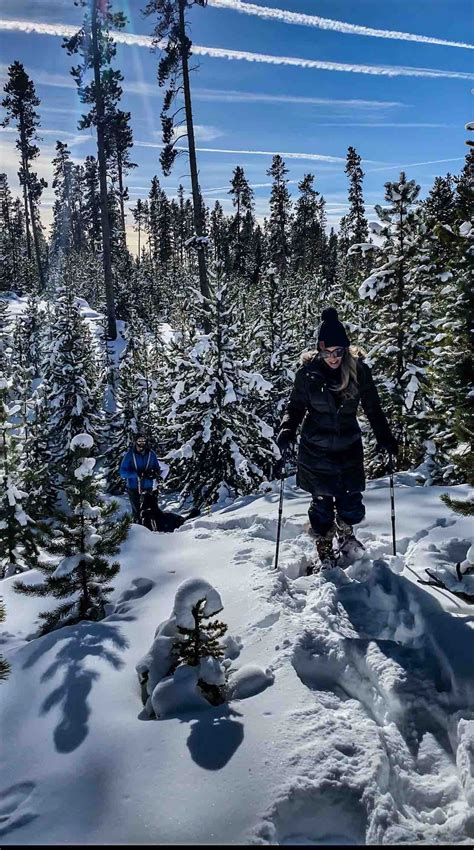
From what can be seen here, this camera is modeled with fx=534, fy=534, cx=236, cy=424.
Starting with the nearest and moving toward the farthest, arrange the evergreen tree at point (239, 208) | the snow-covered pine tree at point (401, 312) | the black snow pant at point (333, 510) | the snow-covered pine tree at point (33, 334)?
the black snow pant at point (333, 510) → the snow-covered pine tree at point (401, 312) → the snow-covered pine tree at point (33, 334) → the evergreen tree at point (239, 208)

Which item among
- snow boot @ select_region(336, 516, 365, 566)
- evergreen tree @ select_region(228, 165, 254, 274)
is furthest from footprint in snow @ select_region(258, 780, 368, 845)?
evergreen tree @ select_region(228, 165, 254, 274)

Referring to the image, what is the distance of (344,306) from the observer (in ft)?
68.0

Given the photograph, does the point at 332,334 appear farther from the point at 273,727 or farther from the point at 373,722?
the point at 273,727

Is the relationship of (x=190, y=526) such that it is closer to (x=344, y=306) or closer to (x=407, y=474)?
(x=407, y=474)

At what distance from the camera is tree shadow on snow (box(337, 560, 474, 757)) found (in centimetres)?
319

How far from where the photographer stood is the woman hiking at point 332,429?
4.98m

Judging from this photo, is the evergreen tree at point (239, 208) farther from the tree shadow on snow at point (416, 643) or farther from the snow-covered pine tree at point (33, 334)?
the tree shadow on snow at point (416, 643)

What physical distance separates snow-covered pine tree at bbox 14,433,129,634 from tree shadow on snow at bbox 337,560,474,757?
220 centimetres

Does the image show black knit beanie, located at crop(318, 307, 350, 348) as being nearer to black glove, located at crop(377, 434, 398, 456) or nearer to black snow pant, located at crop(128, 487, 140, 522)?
black glove, located at crop(377, 434, 398, 456)

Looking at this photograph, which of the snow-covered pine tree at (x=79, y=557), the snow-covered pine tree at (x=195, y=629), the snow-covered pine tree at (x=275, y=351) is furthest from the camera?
the snow-covered pine tree at (x=275, y=351)

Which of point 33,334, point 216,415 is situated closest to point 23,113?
point 33,334

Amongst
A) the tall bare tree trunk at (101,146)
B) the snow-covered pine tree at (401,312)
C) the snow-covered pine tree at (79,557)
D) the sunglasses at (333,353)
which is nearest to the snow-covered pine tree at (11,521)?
the snow-covered pine tree at (79,557)

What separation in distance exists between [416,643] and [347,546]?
152 centimetres

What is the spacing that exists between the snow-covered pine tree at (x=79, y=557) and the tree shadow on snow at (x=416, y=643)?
7.22 feet
